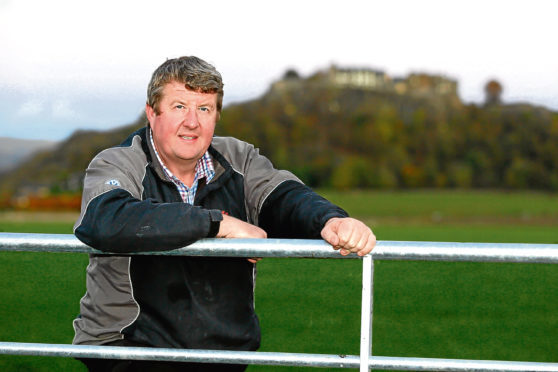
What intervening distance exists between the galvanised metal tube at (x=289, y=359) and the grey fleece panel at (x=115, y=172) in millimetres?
367

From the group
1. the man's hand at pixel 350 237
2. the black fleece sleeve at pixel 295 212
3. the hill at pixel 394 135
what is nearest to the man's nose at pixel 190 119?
the black fleece sleeve at pixel 295 212

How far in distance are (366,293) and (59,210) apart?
3637 cm

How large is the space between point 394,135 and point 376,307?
53664 millimetres

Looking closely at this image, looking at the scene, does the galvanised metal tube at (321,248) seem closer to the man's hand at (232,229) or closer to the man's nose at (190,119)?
the man's hand at (232,229)

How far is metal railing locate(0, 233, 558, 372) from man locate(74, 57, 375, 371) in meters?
0.22

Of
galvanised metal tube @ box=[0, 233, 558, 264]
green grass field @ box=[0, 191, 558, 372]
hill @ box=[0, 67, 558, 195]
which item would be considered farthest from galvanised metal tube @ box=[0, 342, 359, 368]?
hill @ box=[0, 67, 558, 195]

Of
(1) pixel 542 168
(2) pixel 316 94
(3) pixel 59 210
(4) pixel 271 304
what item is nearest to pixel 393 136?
(2) pixel 316 94

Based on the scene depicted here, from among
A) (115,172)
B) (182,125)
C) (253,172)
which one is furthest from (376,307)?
(115,172)

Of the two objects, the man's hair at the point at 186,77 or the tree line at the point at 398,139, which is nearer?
the man's hair at the point at 186,77

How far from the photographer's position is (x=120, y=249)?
5.11ft

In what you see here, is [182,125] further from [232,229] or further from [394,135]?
[394,135]

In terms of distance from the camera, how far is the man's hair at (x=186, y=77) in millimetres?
2012

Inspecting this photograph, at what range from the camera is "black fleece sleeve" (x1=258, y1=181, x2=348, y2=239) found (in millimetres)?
1864

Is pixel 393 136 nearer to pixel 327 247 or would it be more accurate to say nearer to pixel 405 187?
pixel 405 187
